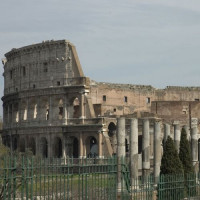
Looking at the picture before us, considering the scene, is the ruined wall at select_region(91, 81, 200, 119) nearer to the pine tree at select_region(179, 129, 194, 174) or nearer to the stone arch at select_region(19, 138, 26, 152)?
the stone arch at select_region(19, 138, 26, 152)

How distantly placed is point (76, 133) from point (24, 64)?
9181 millimetres

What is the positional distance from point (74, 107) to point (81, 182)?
99.0 feet

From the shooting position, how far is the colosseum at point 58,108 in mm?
43438

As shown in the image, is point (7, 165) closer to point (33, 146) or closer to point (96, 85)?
point (33, 146)

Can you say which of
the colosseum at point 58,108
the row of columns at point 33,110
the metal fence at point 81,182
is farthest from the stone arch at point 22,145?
the metal fence at point 81,182

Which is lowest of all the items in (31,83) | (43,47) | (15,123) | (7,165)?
(7,165)

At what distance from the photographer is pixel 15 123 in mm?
48781

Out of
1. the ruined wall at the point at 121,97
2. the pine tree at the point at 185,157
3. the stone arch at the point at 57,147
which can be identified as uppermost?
the ruined wall at the point at 121,97

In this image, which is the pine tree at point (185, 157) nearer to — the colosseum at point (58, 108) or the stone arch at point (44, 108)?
the colosseum at point (58, 108)

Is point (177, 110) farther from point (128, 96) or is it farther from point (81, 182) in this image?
point (81, 182)

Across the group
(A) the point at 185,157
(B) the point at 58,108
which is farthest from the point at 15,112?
(A) the point at 185,157

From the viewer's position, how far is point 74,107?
4672 centimetres

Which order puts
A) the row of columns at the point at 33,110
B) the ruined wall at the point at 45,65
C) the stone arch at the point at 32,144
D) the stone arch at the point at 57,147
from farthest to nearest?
the stone arch at the point at 32,144, the stone arch at the point at 57,147, the ruined wall at the point at 45,65, the row of columns at the point at 33,110

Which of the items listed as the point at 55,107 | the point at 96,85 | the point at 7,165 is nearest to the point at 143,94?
the point at 96,85
